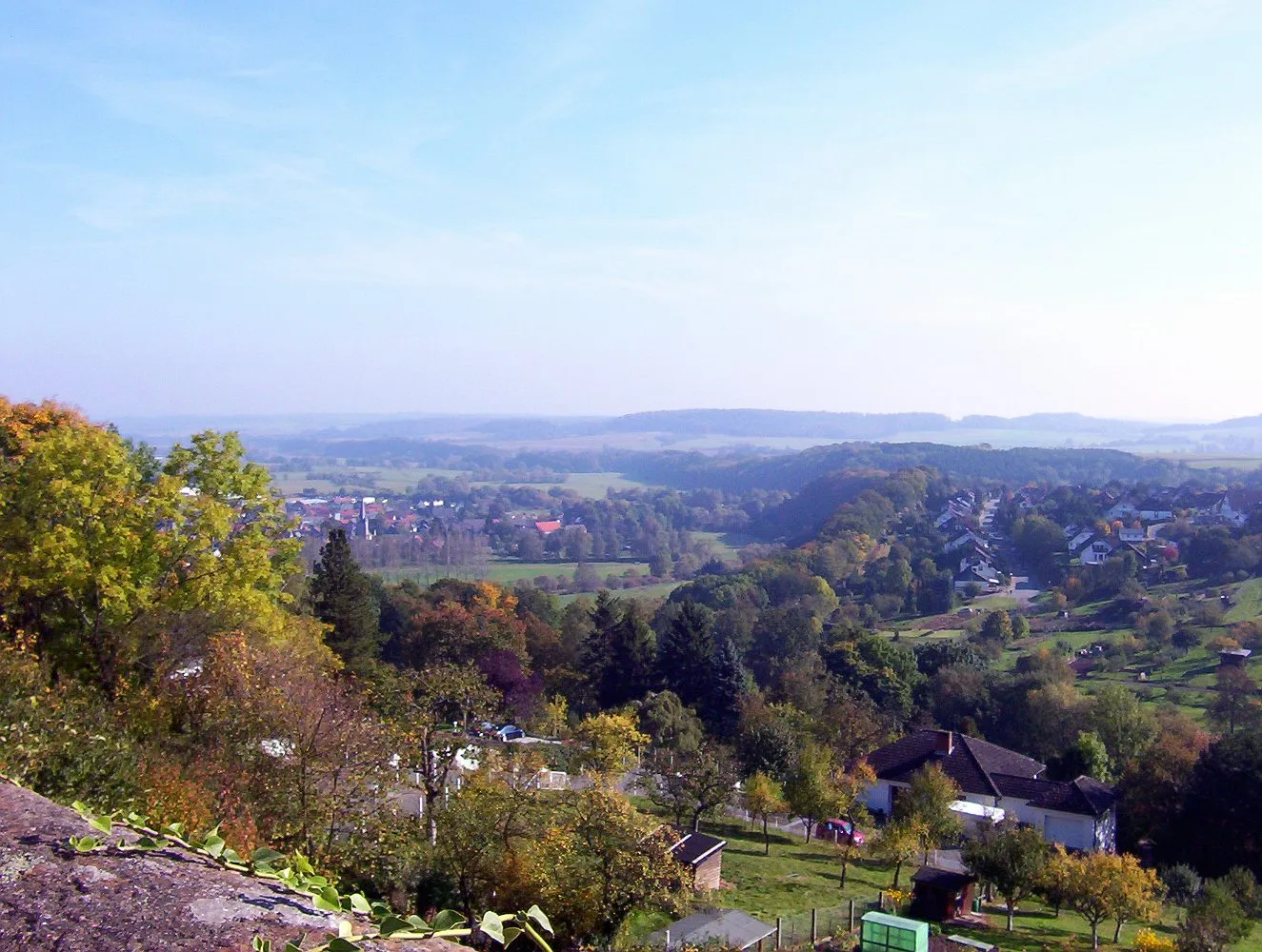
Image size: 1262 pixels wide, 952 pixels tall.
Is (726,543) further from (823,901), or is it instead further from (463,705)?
(463,705)

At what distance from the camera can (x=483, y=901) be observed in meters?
11.3

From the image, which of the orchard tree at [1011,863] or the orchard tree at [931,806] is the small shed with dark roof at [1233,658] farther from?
the orchard tree at [1011,863]

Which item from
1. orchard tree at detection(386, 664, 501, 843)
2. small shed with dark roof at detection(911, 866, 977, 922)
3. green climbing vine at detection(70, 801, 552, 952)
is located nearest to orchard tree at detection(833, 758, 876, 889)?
small shed with dark roof at detection(911, 866, 977, 922)

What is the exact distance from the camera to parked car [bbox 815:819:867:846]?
23.1 metres

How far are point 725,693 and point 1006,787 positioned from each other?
8635 mm

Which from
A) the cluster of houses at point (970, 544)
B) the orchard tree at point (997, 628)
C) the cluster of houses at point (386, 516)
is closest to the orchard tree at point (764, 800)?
the orchard tree at point (997, 628)

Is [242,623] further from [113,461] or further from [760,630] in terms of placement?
[760,630]

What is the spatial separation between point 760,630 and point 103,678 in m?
33.5

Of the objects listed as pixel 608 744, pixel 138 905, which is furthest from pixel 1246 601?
pixel 138 905

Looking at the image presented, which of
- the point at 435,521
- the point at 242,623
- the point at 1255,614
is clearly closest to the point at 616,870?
the point at 242,623

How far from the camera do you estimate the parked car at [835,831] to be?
910 inches

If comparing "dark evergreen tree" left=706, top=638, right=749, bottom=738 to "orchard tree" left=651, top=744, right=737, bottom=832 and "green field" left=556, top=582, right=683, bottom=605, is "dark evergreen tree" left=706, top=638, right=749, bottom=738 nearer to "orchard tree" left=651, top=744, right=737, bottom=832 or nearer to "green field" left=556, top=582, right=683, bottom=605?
"orchard tree" left=651, top=744, right=737, bottom=832

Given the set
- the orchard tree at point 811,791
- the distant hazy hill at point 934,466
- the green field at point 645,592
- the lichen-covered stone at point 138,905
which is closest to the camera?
the lichen-covered stone at point 138,905

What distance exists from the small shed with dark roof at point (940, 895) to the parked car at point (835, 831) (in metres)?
5.19
